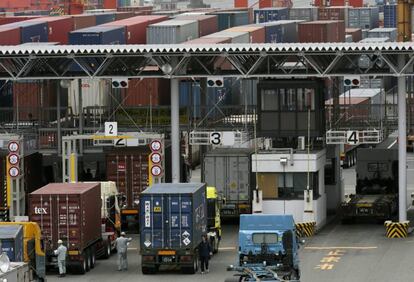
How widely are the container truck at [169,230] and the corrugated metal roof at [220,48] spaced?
942cm

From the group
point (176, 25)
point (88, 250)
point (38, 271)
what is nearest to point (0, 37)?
point (176, 25)

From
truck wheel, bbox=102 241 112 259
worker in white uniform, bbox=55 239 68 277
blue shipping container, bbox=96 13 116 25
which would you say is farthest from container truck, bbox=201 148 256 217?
blue shipping container, bbox=96 13 116 25

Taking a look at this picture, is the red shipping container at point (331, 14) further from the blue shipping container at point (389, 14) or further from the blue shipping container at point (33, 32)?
the blue shipping container at point (33, 32)

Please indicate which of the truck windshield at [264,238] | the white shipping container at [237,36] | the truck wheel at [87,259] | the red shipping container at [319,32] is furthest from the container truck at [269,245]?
the red shipping container at [319,32]

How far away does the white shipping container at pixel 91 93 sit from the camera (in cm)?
7012

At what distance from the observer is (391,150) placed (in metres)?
63.2

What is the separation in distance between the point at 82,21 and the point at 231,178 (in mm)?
22764

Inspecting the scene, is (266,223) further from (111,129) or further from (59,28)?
(59,28)

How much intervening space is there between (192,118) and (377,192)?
7.98m

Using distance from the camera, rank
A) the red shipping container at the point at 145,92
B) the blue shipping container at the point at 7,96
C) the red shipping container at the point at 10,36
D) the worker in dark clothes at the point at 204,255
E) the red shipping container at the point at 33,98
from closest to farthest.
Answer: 1. the worker in dark clothes at the point at 204,255
2. the red shipping container at the point at 33,98
3. the red shipping container at the point at 10,36
4. the red shipping container at the point at 145,92
5. the blue shipping container at the point at 7,96

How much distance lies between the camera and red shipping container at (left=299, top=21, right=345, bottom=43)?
75.3 metres

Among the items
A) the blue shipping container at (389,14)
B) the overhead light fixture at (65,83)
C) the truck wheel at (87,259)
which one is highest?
the blue shipping container at (389,14)

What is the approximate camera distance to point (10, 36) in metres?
67.4

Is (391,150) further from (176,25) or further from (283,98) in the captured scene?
(176,25)
